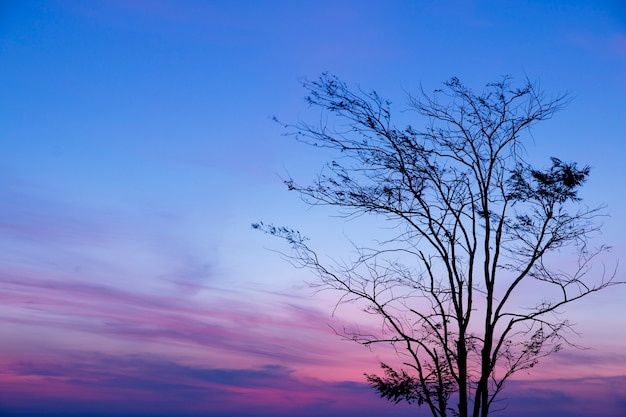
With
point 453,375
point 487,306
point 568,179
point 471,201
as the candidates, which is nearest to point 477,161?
point 471,201

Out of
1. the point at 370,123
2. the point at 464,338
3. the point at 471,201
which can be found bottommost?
the point at 464,338

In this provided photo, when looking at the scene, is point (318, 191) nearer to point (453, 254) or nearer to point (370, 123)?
point (370, 123)

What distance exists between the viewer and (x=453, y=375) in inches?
352

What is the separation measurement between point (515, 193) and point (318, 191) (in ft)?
8.26

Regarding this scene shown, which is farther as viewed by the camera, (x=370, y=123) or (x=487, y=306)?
(x=370, y=123)

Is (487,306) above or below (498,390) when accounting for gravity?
above

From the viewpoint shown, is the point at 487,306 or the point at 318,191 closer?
the point at 487,306

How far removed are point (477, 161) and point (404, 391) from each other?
10.1 ft

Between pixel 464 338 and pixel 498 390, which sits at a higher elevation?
pixel 464 338

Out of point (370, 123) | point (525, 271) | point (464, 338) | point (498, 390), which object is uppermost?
point (370, 123)

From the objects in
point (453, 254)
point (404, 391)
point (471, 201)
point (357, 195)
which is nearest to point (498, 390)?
point (404, 391)

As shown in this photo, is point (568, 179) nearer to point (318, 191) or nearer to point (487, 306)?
point (487, 306)

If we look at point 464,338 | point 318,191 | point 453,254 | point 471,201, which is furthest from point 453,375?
point 318,191

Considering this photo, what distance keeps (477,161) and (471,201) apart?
1.75 feet
